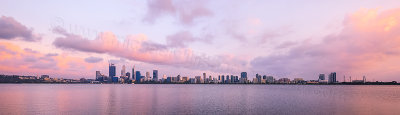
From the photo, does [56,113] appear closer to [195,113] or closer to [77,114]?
[77,114]

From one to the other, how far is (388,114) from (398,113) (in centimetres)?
352

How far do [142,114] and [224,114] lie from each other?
52.9 feet

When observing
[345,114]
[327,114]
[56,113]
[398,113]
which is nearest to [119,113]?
[56,113]

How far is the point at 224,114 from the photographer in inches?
1900

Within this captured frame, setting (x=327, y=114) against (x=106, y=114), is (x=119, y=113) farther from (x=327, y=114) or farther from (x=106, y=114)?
(x=327, y=114)

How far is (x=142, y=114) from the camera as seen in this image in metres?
47.4

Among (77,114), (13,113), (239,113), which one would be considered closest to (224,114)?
(239,113)

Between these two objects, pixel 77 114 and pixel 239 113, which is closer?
pixel 77 114

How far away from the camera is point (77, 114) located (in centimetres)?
4681

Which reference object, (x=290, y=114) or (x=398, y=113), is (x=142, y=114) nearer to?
(x=290, y=114)

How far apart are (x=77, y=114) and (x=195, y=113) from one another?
74.9 feet

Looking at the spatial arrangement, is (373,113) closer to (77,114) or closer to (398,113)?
(398,113)

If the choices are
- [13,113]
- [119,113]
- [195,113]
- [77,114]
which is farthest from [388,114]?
[13,113]

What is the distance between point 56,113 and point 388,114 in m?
67.4
